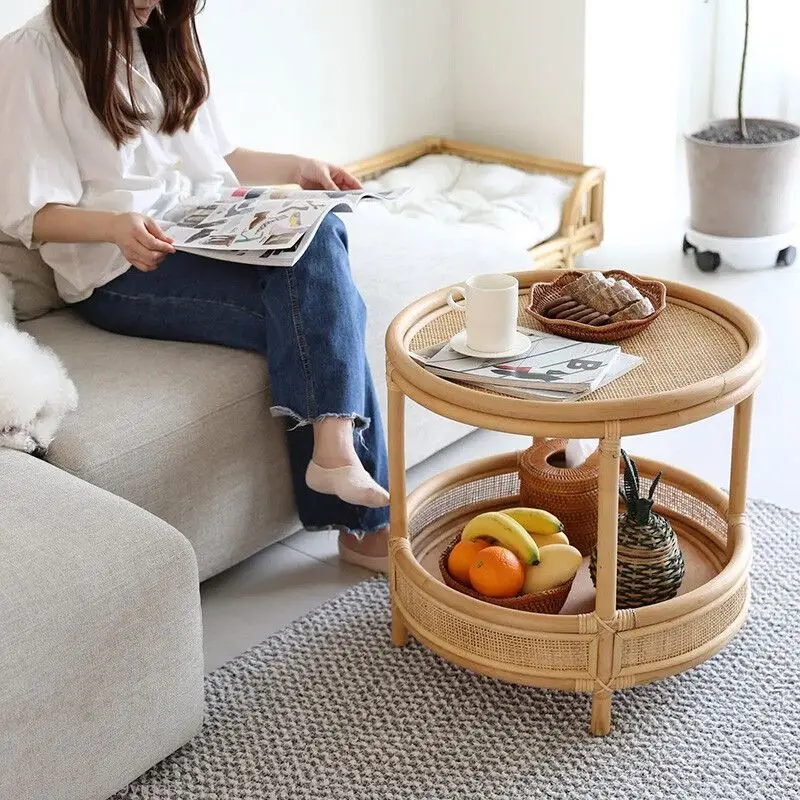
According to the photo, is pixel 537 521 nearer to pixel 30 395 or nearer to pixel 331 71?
pixel 30 395

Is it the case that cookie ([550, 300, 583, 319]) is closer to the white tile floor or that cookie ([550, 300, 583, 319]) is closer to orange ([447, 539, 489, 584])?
orange ([447, 539, 489, 584])

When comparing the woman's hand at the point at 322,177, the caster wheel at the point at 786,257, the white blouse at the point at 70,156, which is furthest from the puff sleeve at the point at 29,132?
the caster wheel at the point at 786,257

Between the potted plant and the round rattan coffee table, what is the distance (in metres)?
1.38

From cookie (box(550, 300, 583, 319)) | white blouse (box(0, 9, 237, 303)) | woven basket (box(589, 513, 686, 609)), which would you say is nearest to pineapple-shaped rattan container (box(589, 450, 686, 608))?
woven basket (box(589, 513, 686, 609))

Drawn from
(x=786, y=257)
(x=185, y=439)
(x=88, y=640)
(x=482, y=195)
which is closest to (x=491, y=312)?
(x=185, y=439)

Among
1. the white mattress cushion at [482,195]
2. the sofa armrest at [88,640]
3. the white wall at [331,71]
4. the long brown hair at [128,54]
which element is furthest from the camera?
the white mattress cushion at [482,195]

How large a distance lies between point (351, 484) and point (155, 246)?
450mm

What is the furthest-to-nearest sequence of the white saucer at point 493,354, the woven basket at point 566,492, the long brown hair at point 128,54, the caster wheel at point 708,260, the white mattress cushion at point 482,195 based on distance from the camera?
the caster wheel at point 708,260, the white mattress cushion at point 482,195, the long brown hair at point 128,54, the woven basket at point 566,492, the white saucer at point 493,354

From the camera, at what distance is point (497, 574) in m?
1.52

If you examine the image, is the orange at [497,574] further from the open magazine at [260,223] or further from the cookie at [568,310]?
the open magazine at [260,223]

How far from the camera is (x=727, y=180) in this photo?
292cm

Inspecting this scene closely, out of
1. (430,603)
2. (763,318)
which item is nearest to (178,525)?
(430,603)

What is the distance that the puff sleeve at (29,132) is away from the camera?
1760 millimetres

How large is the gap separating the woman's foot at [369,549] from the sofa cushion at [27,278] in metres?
0.63
